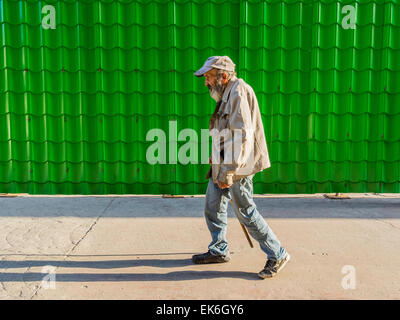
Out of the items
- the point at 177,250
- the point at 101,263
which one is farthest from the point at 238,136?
the point at 101,263

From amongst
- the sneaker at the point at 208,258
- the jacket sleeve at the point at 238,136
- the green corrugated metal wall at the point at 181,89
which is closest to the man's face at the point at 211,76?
the jacket sleeve at the point at 238,136

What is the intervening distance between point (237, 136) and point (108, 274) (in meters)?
1.57

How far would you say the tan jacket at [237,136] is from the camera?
305 cm

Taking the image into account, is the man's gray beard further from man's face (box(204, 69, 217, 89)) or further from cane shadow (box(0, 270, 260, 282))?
cane shadow (box(0, 270, 260, 282))

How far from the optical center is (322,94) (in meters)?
5.66

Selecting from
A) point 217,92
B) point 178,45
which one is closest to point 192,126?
point 178,45

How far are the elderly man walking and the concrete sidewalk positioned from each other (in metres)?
0.36

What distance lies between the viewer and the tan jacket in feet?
10.0

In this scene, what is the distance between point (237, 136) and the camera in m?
3.05

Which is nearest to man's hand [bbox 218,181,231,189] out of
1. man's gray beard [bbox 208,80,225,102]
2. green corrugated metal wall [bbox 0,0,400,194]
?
man's gray beard [bbox 208,80,225,102]

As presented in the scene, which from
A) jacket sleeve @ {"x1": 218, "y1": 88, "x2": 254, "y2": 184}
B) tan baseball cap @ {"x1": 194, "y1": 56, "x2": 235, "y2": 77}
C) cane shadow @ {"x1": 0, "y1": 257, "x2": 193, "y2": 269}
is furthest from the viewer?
cane shadow @ {"x1": 0, "y1": 257, "x2": 193, "y2": 269}

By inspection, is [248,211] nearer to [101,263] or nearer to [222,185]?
[222,185]

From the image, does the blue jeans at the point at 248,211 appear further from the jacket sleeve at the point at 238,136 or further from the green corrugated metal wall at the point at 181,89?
the green corrugated metal wall at the point at 181,89

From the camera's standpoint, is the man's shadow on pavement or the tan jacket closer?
the tan jacket
